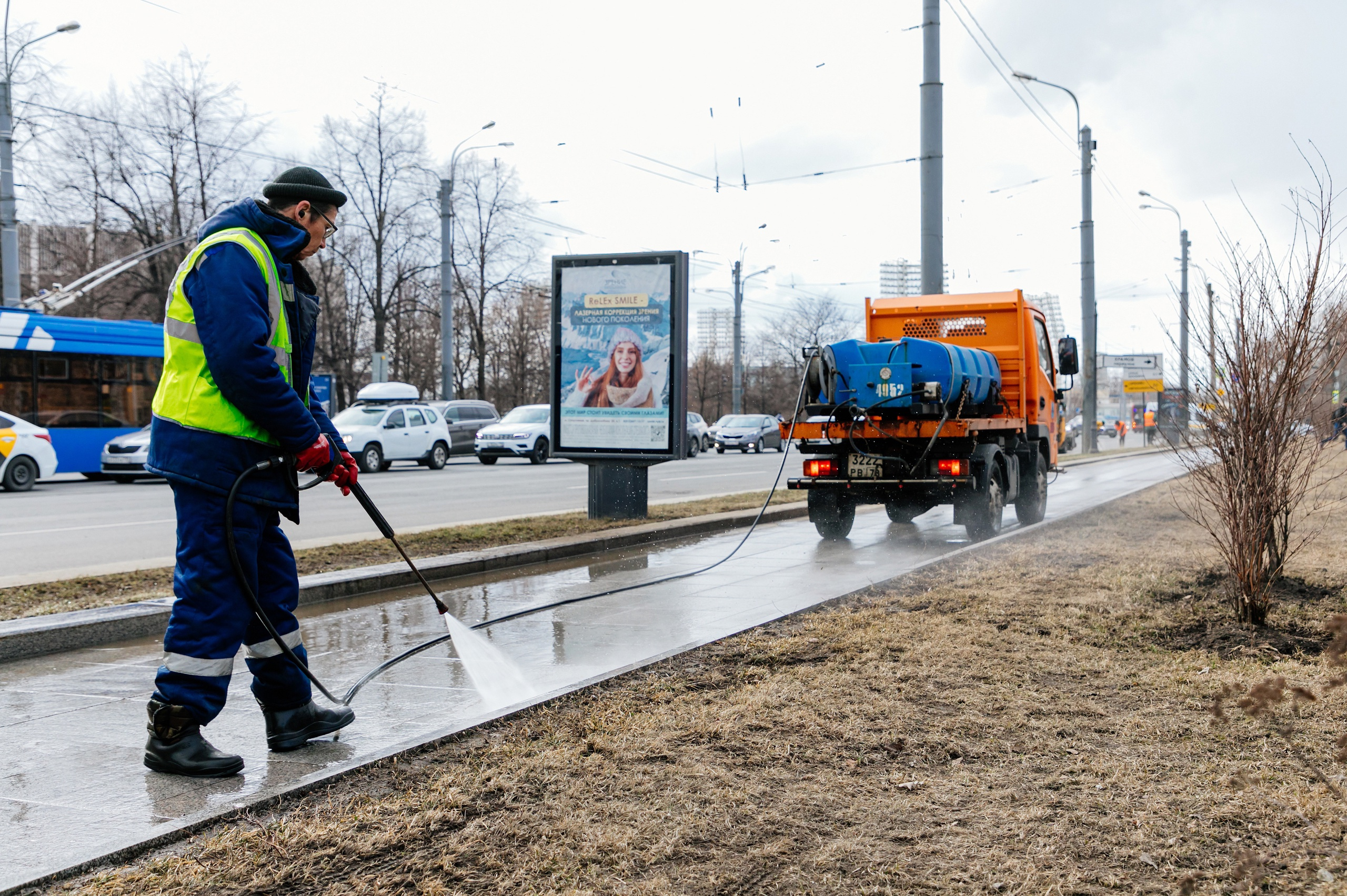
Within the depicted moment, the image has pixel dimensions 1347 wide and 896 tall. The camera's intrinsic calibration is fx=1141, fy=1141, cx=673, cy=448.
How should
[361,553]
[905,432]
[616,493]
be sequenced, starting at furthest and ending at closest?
[616,493]
[905,432]
[361,553]

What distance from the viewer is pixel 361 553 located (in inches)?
362

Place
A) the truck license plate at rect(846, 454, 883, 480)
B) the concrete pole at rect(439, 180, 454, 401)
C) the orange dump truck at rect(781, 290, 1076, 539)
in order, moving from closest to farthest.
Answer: the orange dump truck at rect(781, 290, 1076, 539) < the truck license plate at rect(846, 454, 883, 480) < the concrete pole at rect(439, 180, 454, 401)

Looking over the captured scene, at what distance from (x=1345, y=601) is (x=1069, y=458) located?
1219 inches

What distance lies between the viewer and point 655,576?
894 cm

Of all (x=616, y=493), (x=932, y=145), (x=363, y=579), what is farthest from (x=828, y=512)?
(x=932, y=145)

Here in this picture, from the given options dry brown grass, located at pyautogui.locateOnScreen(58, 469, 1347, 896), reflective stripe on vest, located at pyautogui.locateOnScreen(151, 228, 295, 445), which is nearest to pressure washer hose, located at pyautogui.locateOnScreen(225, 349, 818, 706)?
reflective stripe on vest, located at pyautogui.locateOnScreen(151, 228, 295, 445)

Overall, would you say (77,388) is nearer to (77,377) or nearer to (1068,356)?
(77,377)

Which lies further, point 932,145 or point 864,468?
point 932,145

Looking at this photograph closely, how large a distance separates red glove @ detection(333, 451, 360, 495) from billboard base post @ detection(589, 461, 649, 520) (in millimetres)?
8251

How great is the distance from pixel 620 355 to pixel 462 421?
69.5ft

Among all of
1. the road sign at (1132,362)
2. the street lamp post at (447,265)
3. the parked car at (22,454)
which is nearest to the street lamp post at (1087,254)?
the street lamp post at (447,265)

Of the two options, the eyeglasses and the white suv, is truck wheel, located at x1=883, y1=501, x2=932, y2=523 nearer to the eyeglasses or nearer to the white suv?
the eyeglasses

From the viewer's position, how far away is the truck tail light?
1162cm

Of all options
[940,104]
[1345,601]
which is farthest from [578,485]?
[1345,601]
